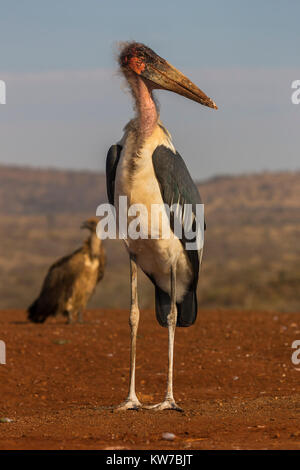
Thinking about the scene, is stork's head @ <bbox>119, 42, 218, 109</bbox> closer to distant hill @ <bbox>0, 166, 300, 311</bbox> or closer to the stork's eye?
the stork's eye

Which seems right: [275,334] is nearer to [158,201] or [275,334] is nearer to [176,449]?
[158,201]

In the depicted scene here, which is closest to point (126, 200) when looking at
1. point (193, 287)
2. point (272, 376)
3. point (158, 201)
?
point (158, 201)

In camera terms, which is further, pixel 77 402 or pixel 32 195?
pixel 32 195

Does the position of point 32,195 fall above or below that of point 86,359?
above

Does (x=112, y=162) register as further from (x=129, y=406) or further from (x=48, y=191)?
(x=48, y=191)

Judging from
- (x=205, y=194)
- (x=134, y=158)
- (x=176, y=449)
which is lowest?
(x=176, y=449)

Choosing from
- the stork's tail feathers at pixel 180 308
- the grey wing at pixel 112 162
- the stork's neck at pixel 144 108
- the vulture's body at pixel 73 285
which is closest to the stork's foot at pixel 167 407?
the stork's tail feathers at pixel 180 308

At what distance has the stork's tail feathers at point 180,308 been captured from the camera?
23.9ft

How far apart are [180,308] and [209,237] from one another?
47.8 m

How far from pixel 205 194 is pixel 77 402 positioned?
7211 centimetres

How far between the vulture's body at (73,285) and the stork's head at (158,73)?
6.50 m

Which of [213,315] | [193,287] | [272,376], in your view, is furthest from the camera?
[213,315]

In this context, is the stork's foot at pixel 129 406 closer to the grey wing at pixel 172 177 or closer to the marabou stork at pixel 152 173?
the marabou stork at pixel 152 173

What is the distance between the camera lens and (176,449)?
479 cm
